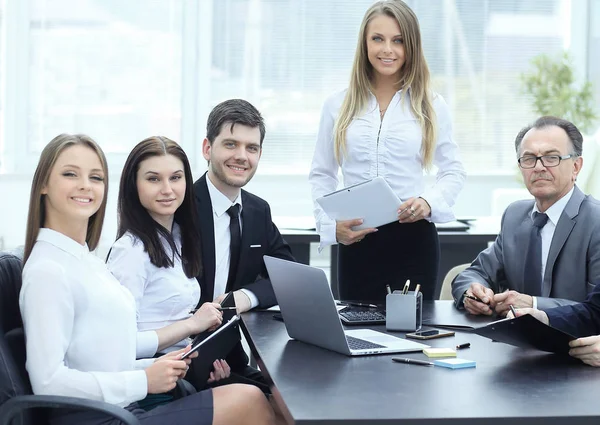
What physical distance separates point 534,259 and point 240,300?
932mm

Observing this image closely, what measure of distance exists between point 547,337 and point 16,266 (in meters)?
1.20

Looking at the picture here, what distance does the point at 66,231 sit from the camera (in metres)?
1.97

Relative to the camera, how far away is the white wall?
768cm

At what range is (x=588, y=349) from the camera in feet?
5.94

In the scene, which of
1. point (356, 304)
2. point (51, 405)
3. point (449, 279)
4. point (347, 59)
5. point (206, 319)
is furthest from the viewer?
point (347, 59)

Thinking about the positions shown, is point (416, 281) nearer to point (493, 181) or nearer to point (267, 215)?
point (267, 215)

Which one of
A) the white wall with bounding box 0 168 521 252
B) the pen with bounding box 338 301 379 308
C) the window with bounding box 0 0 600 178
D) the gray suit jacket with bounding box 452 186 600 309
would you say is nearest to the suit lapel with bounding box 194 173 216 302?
the pen with bounding box 338 301 379 308

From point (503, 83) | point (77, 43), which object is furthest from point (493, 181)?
point (77, 43)

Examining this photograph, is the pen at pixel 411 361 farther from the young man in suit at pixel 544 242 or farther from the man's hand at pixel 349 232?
the man's hand at pixel 349 232

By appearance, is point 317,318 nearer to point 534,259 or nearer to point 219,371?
Result: point 219,371

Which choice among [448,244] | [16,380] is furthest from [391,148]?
[448,244]

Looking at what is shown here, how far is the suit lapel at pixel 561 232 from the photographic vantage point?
8.28 feet

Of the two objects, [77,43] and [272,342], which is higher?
[77,43]

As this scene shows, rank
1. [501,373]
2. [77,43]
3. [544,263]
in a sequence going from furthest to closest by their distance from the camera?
[77,43] < [544,263] < [501,373]
